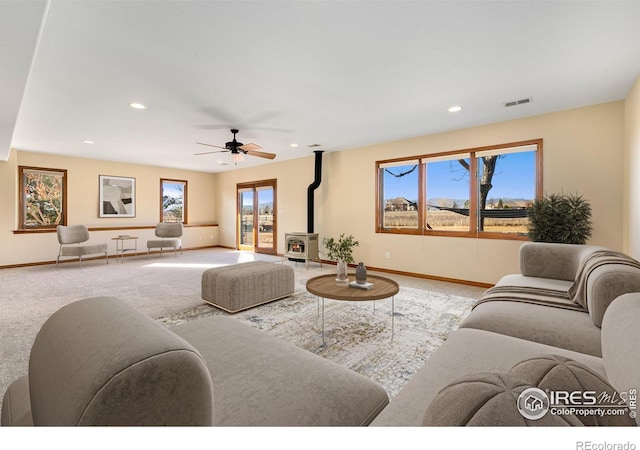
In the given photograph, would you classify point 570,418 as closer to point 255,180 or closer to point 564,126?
point 564,126

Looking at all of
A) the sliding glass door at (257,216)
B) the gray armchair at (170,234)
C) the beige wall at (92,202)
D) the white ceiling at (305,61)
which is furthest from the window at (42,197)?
the sliding glass door at (257,216)

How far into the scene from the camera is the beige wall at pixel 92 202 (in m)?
5.86

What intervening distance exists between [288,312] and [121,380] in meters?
2.70

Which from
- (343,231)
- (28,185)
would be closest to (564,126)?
(343,231)

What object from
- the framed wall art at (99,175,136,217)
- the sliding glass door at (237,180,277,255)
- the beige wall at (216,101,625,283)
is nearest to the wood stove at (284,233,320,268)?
Answer: the beige wall at (216,101,625,283)

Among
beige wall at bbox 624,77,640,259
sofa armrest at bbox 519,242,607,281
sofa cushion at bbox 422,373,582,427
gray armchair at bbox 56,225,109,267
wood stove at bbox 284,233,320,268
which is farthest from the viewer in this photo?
wood stove at bbox 284,233,320,268

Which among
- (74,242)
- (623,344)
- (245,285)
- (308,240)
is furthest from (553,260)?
(74,242)

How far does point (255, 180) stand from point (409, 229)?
182 inches

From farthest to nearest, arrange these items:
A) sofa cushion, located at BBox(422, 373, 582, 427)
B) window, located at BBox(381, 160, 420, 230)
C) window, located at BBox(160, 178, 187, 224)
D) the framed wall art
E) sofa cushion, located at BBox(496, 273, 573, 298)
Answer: window, located at BBox(160, 178, 187, 224) → the framed wall art → window, located at BBox(381, 160, 420, 230) → sofa cushion, located at BBox(496, 273, 573, 298) → sofa cushion, located at BBox(422, 373, 582, 427)

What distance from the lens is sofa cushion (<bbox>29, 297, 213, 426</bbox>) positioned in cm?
60

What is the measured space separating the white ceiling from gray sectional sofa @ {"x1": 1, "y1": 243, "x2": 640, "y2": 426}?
1757 mm

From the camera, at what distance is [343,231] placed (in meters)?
6.14

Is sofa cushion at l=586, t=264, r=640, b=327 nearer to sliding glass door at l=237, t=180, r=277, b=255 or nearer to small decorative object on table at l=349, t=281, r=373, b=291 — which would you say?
small decorative object on table at l=349, t=281, r=373, b=291
